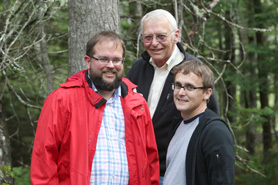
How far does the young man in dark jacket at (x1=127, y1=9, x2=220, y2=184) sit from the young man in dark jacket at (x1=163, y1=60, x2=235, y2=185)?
353mm

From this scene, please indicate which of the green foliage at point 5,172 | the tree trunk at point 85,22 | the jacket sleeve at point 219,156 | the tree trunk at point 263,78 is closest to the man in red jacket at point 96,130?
the jacket sleeve at point 219,156

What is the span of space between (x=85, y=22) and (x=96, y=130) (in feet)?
5.31

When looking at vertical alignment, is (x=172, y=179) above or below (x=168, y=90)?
below

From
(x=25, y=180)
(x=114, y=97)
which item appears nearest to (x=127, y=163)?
(x=114, y=97)

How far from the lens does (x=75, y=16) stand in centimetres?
372

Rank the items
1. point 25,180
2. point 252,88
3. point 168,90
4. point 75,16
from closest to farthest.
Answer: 1. point 168,90
2. point 75,16
3. point 25,180
4. point 252,88

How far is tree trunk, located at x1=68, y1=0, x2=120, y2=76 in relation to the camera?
144 inches

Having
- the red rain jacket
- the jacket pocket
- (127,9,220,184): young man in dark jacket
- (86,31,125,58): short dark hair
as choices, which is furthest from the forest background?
the jacket pocket

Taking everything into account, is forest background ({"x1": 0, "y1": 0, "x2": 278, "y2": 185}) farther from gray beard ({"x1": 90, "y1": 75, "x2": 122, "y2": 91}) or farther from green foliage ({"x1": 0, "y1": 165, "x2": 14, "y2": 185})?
gray beard ({"x1": 90, "y1": 75, "x2": 122, "y2": 91})

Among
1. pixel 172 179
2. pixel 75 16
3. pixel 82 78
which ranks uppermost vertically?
pixel 75 16

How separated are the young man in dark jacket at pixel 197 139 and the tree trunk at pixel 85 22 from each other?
137 cm

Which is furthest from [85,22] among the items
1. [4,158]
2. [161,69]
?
[4,158]

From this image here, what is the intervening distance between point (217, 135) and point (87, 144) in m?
1.01

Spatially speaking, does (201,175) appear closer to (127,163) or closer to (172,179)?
(172,179)
